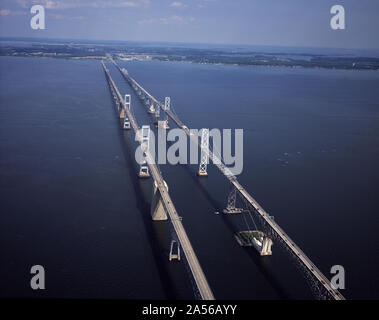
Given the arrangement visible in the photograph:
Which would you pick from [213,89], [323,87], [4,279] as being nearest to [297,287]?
[4,279]

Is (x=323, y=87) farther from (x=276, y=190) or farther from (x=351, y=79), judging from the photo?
(x=276, y=190)
